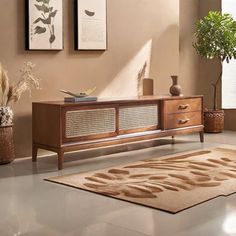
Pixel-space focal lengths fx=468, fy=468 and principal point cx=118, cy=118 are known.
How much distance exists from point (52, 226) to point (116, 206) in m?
0.55

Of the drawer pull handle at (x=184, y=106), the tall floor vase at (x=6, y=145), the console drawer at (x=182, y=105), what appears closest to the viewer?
the tall floor vase at (x=6, y=145)

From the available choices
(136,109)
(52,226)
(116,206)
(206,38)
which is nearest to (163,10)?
(206,38)

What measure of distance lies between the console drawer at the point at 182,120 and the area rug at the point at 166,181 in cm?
74

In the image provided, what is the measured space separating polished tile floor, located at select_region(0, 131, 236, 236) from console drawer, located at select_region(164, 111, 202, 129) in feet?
5.82

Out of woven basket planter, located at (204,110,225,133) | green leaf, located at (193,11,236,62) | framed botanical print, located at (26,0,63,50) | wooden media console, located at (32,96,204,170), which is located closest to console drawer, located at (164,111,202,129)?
wooden media console, located at (32,96,204,170)

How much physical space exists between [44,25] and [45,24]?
0.06 feet

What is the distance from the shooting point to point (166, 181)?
12.2 feet

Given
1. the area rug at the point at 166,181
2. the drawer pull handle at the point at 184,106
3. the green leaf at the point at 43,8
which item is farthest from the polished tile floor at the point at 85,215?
the drawer pull handle at the point at 184,106

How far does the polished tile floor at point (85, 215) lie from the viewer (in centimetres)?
264

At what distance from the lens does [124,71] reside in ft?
18.8

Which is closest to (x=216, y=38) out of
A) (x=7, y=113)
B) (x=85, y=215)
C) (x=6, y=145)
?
(x=7, y=113)

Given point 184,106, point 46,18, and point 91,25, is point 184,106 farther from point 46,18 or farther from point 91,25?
point 46,18

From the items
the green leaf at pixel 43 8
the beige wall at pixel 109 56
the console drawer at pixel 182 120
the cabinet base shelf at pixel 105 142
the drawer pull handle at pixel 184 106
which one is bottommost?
the cabinet base shelf at pixel 105 142

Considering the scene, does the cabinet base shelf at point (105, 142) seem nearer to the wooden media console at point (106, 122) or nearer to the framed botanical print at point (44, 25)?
the wooden media console at point (106, 122)
